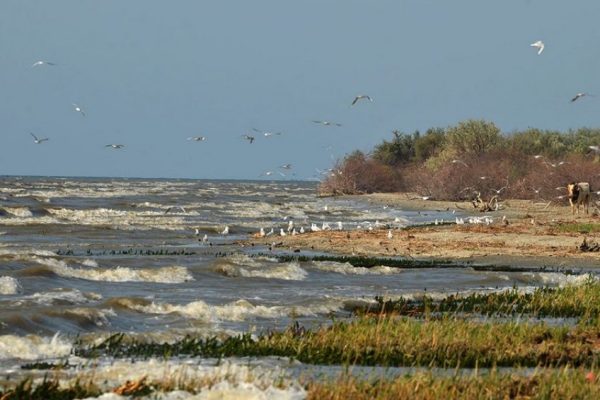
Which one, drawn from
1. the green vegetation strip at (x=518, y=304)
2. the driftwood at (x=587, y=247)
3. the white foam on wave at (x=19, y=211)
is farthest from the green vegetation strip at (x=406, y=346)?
the white foam on wave at (x=19, y=211)

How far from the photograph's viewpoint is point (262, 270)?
24.9 metres

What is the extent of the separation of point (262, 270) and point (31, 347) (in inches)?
470

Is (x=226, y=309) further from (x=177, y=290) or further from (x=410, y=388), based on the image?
(x=410, y=388)

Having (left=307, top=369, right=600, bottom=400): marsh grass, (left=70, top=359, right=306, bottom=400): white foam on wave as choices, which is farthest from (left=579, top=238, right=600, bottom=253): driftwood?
(left=307, top=369, right=600, bottom=400): marsh grass

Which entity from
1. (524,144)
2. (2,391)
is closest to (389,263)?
(2,391)

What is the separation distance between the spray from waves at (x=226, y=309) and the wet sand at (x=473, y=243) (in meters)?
11.2

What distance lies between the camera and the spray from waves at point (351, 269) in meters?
25.2

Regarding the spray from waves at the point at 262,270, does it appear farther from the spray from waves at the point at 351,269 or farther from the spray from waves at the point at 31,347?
the spray from waves at the point at 31,347

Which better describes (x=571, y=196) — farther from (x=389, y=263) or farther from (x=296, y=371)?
(x=296, y=371)

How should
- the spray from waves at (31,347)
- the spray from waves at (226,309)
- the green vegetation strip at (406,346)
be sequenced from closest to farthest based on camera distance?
1. the green vegetation strip at (406,346)
2. the spray from waves at (31,347)
3. the spray from waves at (226,309)

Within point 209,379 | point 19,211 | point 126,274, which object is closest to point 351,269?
point 126,274

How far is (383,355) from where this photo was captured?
476 inches

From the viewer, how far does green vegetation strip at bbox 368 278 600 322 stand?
16.7 meters

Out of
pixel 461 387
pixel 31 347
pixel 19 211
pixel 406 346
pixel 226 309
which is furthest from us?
pixel 19 211
